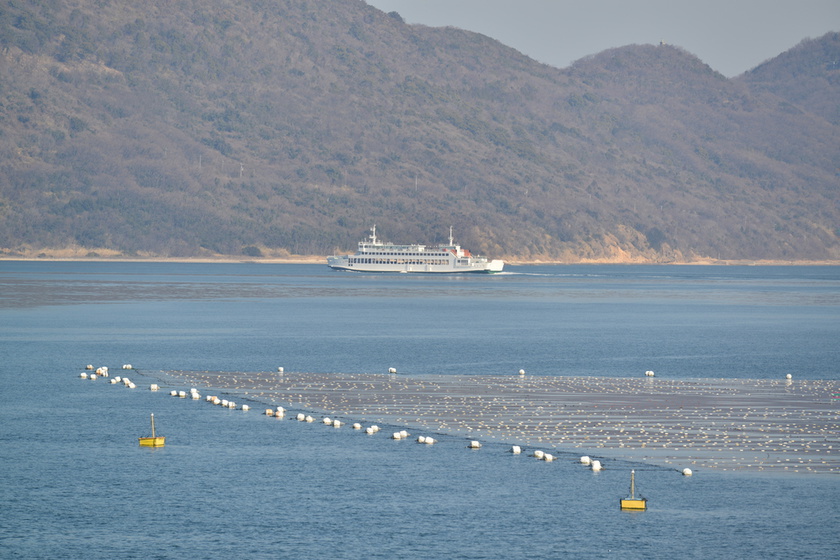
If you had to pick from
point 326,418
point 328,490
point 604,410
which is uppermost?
point 604,410

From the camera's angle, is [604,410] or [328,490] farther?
[604,410]

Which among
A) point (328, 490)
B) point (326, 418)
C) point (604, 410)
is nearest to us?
point (328, 490)

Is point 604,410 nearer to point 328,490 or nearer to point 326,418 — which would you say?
point 326,418

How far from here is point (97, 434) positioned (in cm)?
5662

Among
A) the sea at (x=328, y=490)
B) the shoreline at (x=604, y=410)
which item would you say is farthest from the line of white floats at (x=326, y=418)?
the shoreline at (x=604, y=410)

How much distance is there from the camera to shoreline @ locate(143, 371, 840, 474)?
51.7 m

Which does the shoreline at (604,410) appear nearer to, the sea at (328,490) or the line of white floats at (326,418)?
the line of white floats at (326,418)

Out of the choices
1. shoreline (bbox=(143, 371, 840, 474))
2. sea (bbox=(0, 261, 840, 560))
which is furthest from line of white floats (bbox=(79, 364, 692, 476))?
shoreline (bbox=(143, 371, 840, 474))

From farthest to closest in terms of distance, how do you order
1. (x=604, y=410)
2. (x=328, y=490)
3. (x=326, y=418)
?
1. (x=604, y=410)
2. (x=326, y=418)
3. (x=328, y=490)

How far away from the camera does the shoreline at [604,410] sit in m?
51.7

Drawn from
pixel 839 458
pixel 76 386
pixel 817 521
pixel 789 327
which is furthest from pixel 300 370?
pixel 789 327

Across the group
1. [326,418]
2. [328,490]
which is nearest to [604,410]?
[326,418]

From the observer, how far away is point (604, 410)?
63344mm

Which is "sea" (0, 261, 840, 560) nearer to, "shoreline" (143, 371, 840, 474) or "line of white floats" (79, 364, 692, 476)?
"line of white floats" (79, 364, 692, 476)
